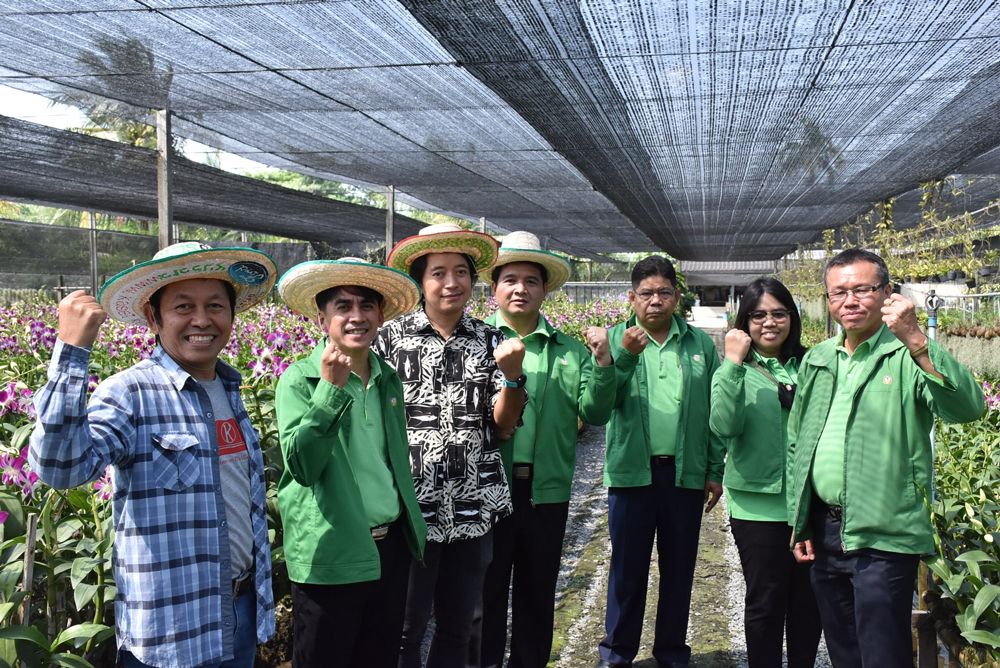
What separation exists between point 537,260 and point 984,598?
1.87 meters

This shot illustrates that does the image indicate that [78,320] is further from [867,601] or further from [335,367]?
[867,601]

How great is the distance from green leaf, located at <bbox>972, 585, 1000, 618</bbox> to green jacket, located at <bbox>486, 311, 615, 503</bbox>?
1330mm

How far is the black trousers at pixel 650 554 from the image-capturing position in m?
3.21

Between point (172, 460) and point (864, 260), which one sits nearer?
point (172, 460)

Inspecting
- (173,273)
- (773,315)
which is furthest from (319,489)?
(773,315)

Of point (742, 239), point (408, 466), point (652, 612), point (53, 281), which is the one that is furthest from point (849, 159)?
point (53, 281)

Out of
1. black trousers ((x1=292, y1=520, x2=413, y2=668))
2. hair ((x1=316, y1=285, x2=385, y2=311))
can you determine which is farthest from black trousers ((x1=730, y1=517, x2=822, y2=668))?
hair ((x1=316, y1=285, x2=385, y2=311))

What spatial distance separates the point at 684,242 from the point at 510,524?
14141mm

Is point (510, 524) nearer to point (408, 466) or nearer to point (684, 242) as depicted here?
point (408, 466)

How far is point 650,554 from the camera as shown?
322 cm

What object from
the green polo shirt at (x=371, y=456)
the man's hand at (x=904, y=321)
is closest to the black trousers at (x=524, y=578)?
the green polo shirt at (x=371, y=456)

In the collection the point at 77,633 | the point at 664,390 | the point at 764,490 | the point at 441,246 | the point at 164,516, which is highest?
the point at 441,246

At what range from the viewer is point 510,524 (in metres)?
2.94

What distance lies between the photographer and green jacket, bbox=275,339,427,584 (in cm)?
199
